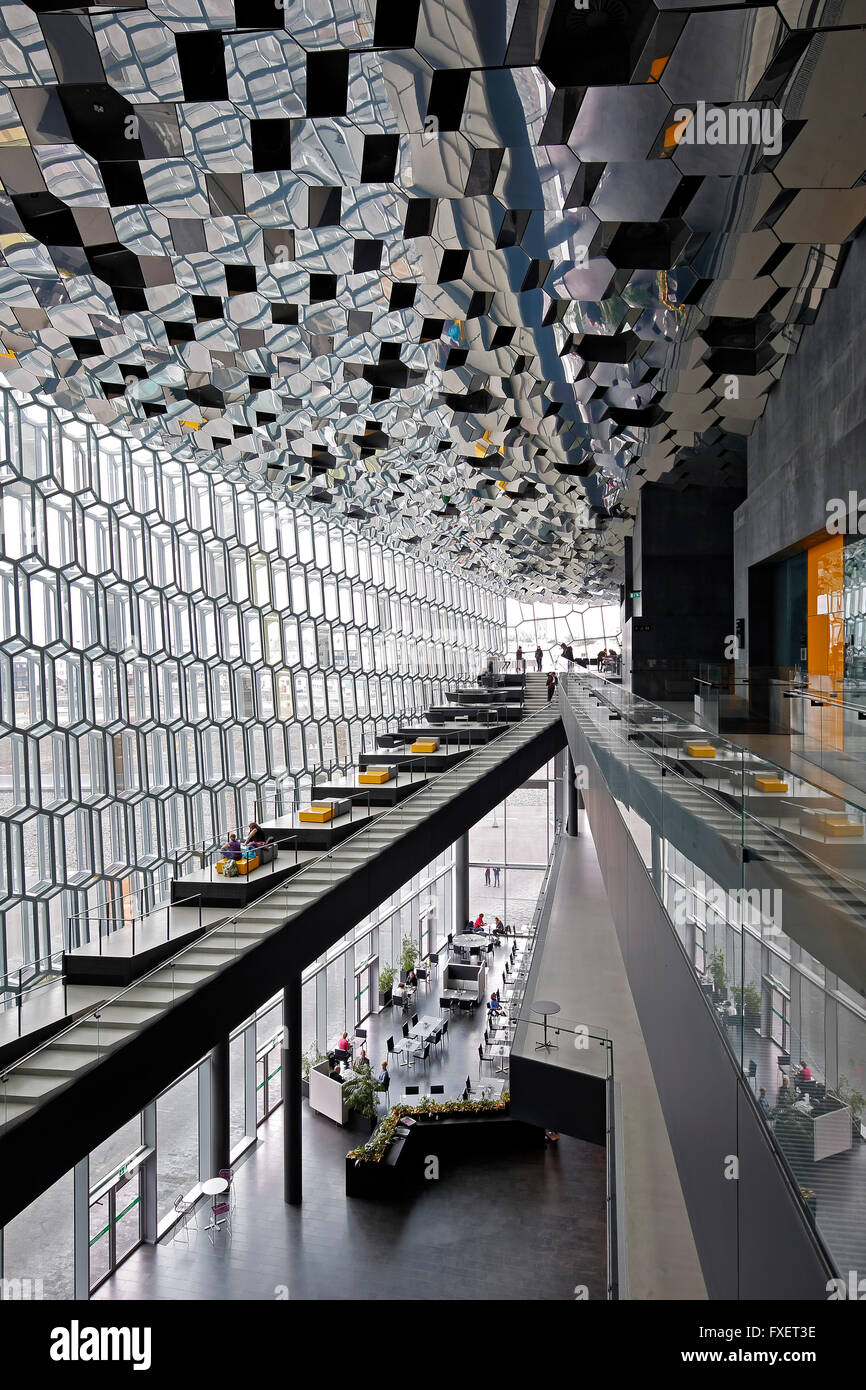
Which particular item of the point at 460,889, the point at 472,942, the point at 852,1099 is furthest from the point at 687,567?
the point at 852,1099

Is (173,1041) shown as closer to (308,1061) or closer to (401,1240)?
(401,1240)

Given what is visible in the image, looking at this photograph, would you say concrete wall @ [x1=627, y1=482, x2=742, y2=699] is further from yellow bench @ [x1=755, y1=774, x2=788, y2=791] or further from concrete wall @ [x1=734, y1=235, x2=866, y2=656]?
yellow bench @ [x1=755, y1=774, x2=788, y2=791]

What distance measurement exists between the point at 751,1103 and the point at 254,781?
14957mm

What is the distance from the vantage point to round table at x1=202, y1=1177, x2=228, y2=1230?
42.6 ft

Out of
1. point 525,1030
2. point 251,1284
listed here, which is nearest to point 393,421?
point 525,1030

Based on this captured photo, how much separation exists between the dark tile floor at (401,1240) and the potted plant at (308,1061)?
1.87m

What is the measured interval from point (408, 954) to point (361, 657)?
29.2 feet

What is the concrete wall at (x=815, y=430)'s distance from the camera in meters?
8.59

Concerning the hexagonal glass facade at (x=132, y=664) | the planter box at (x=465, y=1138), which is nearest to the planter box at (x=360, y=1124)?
the planter box at (x=465, y=1138)

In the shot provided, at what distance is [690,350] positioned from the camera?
10.5m

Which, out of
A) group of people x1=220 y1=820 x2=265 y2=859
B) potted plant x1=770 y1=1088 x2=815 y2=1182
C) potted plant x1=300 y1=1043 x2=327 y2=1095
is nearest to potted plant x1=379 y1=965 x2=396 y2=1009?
potted plant x1=300 y1=1043 x2=327 y2=1095

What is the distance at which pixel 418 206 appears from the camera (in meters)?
6.72

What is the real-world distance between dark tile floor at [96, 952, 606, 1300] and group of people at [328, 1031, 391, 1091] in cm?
164
